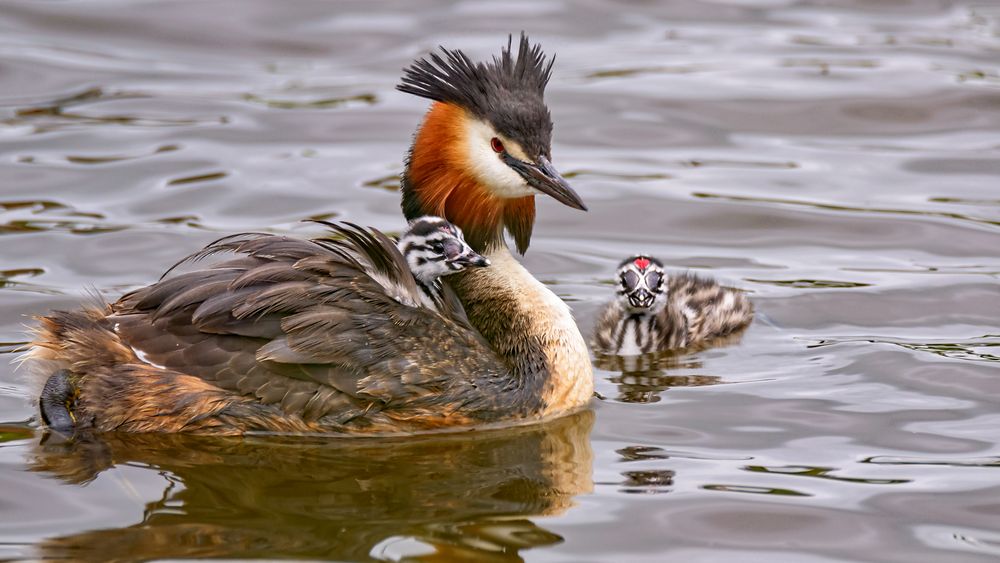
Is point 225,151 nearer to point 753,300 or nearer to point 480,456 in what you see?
point 753,300

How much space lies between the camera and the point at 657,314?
8602mm

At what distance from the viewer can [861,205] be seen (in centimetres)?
1090

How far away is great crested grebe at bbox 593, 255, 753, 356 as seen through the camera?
28.0 ft

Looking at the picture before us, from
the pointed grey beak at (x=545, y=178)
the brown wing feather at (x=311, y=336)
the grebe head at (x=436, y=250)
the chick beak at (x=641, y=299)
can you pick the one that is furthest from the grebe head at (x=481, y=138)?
the chick beak at (x=641, y=299)

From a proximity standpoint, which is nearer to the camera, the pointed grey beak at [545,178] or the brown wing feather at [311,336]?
the brown wing feather at [311,336]

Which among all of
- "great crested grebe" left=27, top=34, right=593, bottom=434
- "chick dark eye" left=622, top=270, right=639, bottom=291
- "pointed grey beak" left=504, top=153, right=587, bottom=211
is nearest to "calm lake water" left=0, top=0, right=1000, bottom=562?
"great crested grebe" left=27, top=34, right=593, bottom=434

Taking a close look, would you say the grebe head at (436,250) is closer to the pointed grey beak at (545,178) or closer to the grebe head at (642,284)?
the pointed grey beak at (545,178)

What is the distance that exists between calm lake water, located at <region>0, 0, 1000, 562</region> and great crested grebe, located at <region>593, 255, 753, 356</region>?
23 centimetres

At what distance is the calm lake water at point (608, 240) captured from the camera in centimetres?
608

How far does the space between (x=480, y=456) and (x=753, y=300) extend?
301cm

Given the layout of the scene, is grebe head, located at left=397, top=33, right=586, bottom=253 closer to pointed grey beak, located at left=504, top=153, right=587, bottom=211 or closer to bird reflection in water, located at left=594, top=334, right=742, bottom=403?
pointed grey beak, located at left=504, top=153, right=587, bottom=211

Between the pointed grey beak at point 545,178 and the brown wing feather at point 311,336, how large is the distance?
75 cm

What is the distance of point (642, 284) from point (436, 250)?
1.77 meters

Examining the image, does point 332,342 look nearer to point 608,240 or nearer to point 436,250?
point 436,250
